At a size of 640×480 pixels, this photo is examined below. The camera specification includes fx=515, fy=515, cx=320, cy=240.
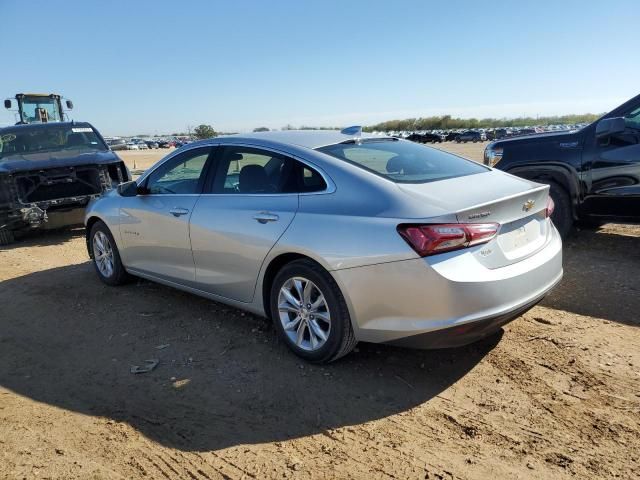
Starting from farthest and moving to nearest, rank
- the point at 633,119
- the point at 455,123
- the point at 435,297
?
the point at 455,123, the point at 633,119, the point at 435,297

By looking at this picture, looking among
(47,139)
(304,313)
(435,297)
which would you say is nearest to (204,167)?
(304,313)

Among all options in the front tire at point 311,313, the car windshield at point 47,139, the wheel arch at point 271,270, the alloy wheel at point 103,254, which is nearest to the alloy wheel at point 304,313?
the front tire at point 311,313

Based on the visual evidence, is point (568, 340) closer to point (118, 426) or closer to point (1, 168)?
point (118, 426)

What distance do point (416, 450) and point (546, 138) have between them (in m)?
5.19

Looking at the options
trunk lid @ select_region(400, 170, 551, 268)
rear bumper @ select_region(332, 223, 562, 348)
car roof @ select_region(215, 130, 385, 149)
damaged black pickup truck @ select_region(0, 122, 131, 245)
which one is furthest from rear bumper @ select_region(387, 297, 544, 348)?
damaged black pickup truck @ select_region(0, 122, 131, 245)

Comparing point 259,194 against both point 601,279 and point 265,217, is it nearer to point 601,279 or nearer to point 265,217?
point 265,217

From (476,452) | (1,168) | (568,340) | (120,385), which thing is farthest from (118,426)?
(1,168)

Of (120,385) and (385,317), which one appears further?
(120,385)

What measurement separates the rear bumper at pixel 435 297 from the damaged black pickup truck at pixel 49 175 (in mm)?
6720

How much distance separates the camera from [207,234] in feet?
13.8

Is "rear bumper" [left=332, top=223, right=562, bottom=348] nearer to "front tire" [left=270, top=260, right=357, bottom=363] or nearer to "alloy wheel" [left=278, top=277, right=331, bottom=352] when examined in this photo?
"front tire" [left=270, top=260, right=357, bottom=363]

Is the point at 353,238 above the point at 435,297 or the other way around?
above

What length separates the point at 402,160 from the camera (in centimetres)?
399

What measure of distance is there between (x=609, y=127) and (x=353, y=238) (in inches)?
163
